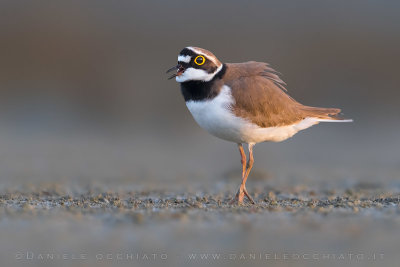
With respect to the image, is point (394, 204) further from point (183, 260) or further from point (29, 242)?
point (29, 242)

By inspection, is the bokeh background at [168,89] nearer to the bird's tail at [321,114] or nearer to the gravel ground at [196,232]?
the bird's tail at [321,114]

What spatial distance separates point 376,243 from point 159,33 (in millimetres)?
17243

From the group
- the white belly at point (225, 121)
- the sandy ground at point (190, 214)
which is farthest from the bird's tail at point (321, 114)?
the sandy ground at point (190, 214)

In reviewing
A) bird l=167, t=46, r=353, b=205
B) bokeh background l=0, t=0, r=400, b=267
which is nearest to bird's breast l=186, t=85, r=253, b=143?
bird l=167, t=46, r=353, b=205

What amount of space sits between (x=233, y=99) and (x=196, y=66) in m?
0.67

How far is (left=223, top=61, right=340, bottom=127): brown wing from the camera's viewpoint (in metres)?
7.80

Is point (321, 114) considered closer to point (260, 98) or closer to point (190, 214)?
point (260, 98)

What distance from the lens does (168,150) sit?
1541 cm

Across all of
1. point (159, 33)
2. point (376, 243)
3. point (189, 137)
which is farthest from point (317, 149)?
point (376, 243)

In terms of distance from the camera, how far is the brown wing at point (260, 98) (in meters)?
7.80

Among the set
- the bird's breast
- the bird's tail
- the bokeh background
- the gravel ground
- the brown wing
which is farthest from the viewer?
the bokeh background

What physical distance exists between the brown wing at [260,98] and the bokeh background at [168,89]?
104 inches

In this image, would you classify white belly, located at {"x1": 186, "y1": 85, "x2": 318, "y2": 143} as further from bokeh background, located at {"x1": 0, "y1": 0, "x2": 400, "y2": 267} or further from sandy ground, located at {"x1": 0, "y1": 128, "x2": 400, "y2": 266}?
bokeh background, located at {"x1": 0, "y1": 0, "x2": 400, "y2": 267}

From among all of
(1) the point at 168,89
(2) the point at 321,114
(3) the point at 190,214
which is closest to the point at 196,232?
(3) the point at 190,214
